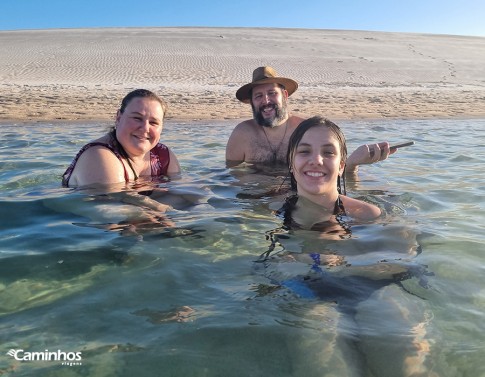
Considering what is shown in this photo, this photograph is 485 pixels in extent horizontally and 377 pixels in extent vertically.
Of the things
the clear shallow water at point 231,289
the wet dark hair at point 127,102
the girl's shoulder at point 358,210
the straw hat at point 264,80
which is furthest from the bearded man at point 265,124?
the girl's shoulder at point 358,210

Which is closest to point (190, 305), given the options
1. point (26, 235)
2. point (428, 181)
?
point (26, 235)

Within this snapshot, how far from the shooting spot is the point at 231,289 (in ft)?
9.17

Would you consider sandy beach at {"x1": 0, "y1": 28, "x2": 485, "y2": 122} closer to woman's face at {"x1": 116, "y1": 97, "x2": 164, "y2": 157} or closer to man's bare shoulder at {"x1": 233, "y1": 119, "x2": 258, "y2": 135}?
man's bare shoulder at {"x1": 233, "y1": 119, "x2": 258, "y2": 135}

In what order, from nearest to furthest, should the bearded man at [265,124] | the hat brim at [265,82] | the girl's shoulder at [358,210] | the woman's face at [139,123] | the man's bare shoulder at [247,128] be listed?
the girl's shoulder at [358,210]
the woman's face at [139,123]
the hat brim at [265,82]
the bearded man at [265,124]
the man's bare shoulder at [247,128]

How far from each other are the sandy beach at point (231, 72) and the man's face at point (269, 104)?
7.42 meters

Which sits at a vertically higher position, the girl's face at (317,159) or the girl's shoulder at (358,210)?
the girl's face at (317,159)

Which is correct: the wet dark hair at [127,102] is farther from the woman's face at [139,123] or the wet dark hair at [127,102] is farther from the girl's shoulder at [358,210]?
the girl's shoulder at [358,210]

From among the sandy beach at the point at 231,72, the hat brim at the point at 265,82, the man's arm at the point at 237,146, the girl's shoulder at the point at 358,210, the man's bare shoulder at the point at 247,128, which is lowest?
the girl's shoulder at the point at 358,210

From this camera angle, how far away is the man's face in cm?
621

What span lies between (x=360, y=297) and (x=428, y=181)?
373 cm

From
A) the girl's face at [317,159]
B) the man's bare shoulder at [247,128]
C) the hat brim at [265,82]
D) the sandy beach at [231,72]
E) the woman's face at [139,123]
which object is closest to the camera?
the girl's face at [317,159]

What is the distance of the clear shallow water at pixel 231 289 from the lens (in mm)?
2139

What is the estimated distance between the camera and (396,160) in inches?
303

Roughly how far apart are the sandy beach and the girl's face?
1015 centimetres
